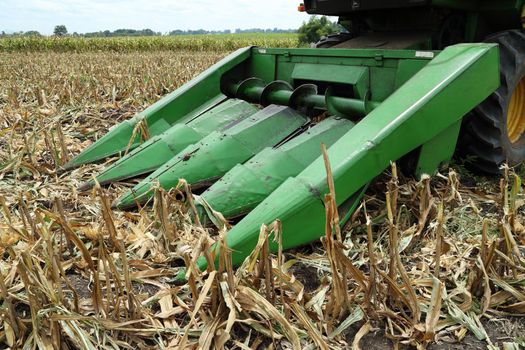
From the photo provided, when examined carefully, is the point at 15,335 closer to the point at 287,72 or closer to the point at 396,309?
the point at 396,309

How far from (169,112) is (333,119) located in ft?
4.29

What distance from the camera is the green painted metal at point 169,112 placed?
9.77 feet

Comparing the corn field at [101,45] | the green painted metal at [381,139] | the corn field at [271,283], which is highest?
the green painted metal at [381,139]

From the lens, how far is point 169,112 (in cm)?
327

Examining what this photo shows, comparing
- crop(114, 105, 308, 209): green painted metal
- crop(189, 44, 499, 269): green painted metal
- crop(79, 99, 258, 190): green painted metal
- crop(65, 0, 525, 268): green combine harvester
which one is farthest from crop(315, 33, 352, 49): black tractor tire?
crop(189, 44, 499, 269): green painted metal

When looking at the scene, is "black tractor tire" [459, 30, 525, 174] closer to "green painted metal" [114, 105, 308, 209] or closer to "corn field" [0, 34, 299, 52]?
"green painted metal" [114, 105, 308, 209]

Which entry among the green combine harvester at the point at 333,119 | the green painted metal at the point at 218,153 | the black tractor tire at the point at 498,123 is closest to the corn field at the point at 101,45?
the green combine harvester at the point at 333,119

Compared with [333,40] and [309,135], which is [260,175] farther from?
[333,40]

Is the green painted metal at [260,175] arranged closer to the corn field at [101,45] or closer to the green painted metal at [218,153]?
the green painted metal at [218,153]

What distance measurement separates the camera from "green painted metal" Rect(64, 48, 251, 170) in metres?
2.98

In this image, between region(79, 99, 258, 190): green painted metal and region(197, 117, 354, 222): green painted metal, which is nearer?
region(197, 117, 354, 222): green painted metal

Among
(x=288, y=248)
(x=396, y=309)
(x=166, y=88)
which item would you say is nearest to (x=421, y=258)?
(x=396, y=309)

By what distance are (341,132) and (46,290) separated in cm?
160

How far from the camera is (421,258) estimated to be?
182cm
